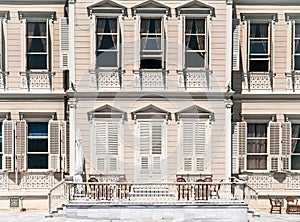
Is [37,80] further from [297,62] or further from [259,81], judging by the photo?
[297,62]

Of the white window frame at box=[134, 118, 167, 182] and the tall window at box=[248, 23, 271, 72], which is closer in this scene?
the white window frame at box=[134, 118, 167, 182]

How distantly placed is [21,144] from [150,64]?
587cm

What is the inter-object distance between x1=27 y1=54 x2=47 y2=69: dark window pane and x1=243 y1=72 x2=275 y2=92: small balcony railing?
7.87m

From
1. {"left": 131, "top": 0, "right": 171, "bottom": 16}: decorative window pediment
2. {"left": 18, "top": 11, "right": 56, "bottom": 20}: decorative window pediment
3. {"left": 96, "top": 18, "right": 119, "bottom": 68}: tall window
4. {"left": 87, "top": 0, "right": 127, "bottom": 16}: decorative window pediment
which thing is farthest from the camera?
{"left": 18, "top": 11, "right": 56, "bottom": 20}: decorative window pediment

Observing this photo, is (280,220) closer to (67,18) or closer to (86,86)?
(86,86)

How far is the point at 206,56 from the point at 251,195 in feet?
18.2

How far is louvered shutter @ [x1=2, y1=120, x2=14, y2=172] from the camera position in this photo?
20312 mm

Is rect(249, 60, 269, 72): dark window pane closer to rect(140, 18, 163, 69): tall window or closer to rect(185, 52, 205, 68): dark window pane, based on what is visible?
rect(185, 52, 205, 68): dark window pane

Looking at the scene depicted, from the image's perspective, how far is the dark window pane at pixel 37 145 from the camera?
2073 cm

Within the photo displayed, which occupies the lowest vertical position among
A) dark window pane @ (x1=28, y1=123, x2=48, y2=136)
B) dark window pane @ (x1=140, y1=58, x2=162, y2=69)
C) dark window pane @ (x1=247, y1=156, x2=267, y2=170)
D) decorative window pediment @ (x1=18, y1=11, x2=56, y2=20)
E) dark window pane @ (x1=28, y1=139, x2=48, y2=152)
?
dark window pane @ (x1=247, y1=156, x2=267, y2=170)

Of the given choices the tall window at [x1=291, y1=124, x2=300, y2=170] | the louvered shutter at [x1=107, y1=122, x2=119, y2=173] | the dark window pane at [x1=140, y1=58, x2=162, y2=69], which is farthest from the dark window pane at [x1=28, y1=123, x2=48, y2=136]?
the tall window at [x1=291, y1=124, x2=300, y2=170]

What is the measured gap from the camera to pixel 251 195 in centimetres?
2020

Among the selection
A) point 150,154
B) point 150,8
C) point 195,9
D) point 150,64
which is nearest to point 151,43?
point 150,64

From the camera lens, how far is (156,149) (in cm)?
1972
